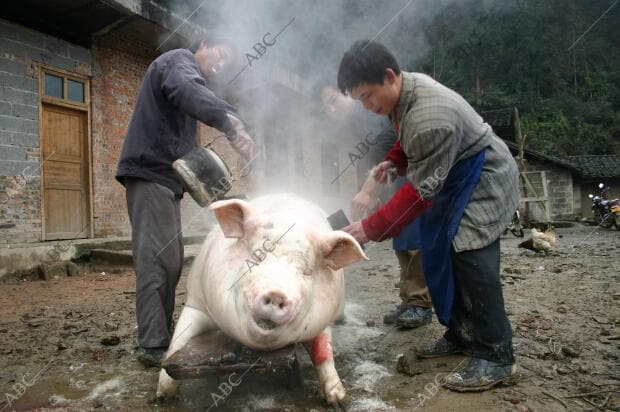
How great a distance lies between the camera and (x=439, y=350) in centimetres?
302

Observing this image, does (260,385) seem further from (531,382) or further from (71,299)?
(71,299)

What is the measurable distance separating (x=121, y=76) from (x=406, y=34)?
25.2 feet

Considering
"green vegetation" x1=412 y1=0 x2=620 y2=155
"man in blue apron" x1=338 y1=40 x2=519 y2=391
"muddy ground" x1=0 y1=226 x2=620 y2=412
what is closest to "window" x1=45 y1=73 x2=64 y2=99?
"muddy ground" x1=0 y1=226 x2=620 y2=412

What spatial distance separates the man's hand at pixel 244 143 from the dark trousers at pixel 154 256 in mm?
573

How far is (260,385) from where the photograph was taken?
260 cm

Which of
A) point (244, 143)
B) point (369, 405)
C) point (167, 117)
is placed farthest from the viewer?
point (167, 117)

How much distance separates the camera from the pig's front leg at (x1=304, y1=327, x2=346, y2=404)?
232 centimetres

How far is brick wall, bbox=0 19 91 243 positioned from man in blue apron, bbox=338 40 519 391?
21.0ft

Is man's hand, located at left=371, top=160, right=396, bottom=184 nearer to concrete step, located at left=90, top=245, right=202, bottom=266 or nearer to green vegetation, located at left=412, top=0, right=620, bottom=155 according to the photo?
concrete step, located at left=90, top=245, right=202, bottom=266

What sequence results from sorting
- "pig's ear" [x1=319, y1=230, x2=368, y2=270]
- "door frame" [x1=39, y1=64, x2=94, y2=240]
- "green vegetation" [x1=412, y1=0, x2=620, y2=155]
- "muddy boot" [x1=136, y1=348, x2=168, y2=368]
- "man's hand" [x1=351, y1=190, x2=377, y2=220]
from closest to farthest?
"pig's ear" [x1=319, y1=230, x2=368, y2=270] → "muddy boot" [x1=136, y1=348, x2=168, y2=368] → "man's hand" [x1=351, y1=190, x2=377, y2=220] → "door frame" [x1=39, y1=64, x2=94, y2=240] → "green vegetation" [x1=412, y1=0, x2=620, y2=155]

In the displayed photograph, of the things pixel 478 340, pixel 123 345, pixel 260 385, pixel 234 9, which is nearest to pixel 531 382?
pixel 478 340

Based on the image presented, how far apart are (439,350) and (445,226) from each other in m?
0.90

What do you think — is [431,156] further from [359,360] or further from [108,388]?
[108,388]

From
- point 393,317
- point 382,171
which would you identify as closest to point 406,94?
point 382,171
